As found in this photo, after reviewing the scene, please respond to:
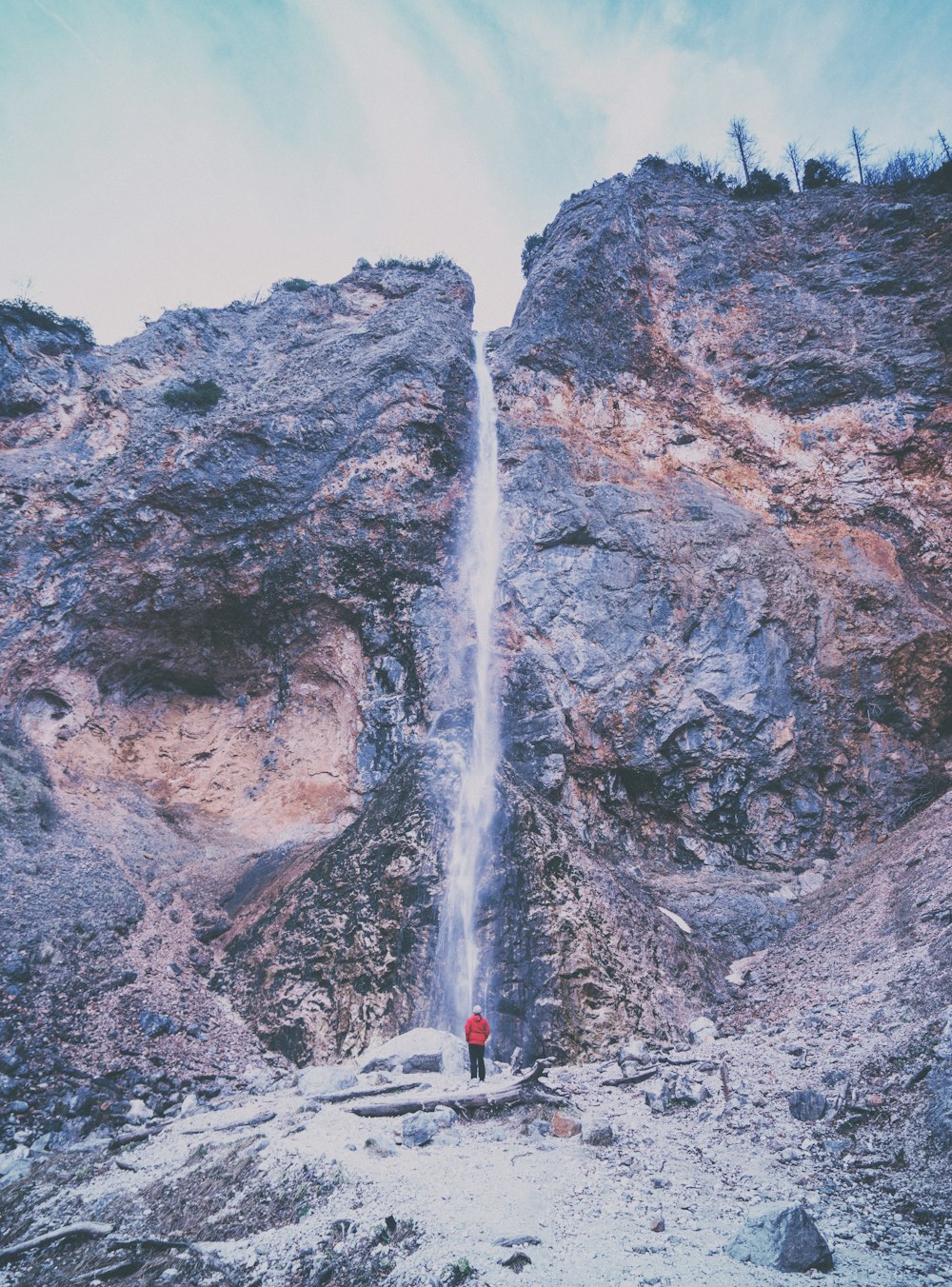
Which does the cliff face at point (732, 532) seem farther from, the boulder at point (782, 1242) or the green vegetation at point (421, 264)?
the boulder at point (782, 1242)

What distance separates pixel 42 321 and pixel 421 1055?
21.0 meters

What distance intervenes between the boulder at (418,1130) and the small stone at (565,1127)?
45.3 inches

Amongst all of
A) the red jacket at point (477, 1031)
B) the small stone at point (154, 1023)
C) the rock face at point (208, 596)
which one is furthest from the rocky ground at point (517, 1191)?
the rock face at point (208, 596)

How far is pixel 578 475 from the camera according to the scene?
19531mm

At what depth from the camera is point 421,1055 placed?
28.6 feet

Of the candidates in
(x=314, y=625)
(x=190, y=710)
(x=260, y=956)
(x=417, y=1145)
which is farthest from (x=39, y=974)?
(x=314, y=625)

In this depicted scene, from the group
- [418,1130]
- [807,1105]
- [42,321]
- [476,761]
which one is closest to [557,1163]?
[418,1130]

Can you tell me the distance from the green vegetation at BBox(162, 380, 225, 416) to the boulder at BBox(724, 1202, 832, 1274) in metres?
20.2

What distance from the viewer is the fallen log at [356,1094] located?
25.2ft

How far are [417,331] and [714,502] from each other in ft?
36.3

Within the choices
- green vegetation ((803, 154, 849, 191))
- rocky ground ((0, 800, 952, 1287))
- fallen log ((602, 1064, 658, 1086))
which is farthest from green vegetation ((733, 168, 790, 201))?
fallen log ((602, 1064, 658, 1086))

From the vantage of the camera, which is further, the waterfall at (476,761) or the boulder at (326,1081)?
the waterfall at (476,761)

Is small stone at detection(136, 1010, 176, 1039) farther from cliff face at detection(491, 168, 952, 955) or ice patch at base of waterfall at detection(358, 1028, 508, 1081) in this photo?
cliff face at detection(491, 168, 952, 955)

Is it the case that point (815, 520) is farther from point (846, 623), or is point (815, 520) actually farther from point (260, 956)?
point (260, 956)
